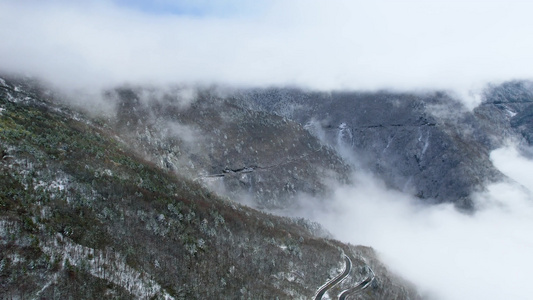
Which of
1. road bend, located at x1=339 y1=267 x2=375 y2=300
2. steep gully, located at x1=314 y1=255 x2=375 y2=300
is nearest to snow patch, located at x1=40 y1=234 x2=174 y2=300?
steep gully, located at x1=314 y1=255 x2=375 y2=300

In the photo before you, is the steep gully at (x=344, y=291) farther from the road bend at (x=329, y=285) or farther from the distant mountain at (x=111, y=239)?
the distant mountain at (x=111, y=239)

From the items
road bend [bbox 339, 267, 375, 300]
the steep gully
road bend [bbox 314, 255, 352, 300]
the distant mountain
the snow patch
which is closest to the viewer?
the distant mountain

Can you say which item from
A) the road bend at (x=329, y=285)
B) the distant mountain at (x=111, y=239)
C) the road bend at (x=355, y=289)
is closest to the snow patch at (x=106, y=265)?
the distant mountain at (x=111, y=239)

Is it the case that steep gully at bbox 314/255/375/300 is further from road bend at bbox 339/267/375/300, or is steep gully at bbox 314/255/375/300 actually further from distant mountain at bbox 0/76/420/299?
distant mountain at bbox 0/76/420/299

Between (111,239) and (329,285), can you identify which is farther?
(329,285)

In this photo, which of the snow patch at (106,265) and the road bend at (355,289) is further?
the road bend at (355,289)

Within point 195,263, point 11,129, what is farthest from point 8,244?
point 11,129

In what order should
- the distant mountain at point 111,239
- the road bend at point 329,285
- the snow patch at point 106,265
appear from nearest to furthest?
the distant mountain at point 111,239
the snow patch at point 106,265
the road bend at point 329,285

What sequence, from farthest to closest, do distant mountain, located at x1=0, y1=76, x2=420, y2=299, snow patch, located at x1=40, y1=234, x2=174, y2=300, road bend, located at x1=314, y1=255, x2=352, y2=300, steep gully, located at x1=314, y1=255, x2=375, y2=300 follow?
steep gully, located at x1=314, y1=255, x2=375, y2=300
road bend, located at x1=314, y1=255, x2=352, y2=300
snow patch, located at x1=40, y1=234, x2=174, y2=300
distant mountain, located at x1=0, y1=76, x2=420, y2=299

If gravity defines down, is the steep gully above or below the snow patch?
below

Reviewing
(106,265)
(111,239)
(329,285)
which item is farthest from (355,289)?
(106,265)

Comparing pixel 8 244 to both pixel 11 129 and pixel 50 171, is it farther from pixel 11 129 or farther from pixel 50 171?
pixel 11 129

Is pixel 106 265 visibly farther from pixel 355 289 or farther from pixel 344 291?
pixel 355 289
